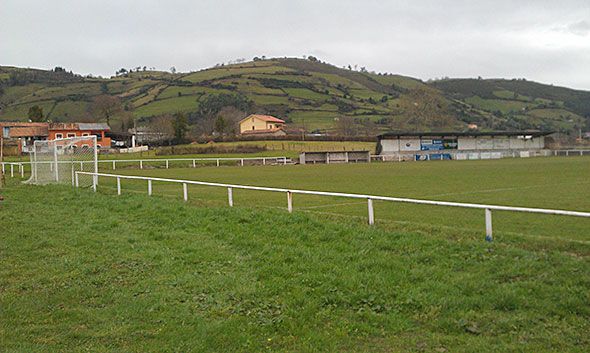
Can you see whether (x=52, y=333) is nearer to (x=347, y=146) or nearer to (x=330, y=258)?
(x=330, y=258)

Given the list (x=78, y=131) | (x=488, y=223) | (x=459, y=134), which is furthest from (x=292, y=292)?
(x=78, y=131)

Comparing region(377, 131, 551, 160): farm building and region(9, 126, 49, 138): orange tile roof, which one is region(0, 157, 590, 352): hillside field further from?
region(9, 126, 49, 138): orange tile roof

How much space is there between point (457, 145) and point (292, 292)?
71.0m

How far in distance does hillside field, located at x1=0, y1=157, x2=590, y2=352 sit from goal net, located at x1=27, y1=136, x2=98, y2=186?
1323cm

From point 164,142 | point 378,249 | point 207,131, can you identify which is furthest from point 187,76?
point 378,249

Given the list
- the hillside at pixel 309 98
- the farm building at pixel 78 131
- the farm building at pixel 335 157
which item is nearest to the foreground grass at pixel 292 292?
the farm building at pixel 335 157

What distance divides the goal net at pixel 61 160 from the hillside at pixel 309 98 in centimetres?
7972

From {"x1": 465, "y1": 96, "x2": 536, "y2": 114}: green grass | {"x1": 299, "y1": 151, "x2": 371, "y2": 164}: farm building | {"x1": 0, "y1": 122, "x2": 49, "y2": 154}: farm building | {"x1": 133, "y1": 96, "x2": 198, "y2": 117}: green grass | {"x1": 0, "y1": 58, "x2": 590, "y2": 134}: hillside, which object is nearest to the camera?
{"x1": 299, "y1": 151, "x2": 371, "y2": 164}: farm building

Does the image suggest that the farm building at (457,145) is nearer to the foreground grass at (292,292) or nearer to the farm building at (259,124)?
the farm building at (259,124)

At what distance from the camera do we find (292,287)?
6.61 m

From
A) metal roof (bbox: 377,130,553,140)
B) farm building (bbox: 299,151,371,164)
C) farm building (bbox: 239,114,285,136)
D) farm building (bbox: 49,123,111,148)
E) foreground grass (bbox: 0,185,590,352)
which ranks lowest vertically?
foreground grass (bbox: 0,185,590,352)

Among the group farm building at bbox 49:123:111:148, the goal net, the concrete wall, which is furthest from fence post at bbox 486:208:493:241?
farm building at bbox 49:123:111:148

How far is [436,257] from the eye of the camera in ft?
24.3

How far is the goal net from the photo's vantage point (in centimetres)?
2330
